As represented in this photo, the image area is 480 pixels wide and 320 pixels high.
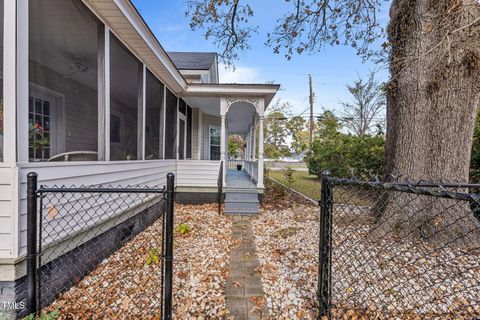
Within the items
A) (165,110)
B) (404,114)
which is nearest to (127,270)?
(165,110)

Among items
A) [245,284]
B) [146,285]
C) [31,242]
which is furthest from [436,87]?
[31,242]

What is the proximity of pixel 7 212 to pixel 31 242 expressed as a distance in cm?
33

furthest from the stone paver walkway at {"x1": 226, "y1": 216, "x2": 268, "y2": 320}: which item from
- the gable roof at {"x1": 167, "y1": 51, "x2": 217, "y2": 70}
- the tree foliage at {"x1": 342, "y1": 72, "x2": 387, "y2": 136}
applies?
the tree foliage at {"x1": 342, "y1": 72, "x2": 387, "y2": 136}

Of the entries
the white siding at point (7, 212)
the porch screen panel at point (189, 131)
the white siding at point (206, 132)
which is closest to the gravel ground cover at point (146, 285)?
the white siding at point (7, 212)

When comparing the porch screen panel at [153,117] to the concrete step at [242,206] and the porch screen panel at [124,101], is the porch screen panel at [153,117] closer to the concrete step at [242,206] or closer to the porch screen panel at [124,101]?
the porch screen panel at [124,101]

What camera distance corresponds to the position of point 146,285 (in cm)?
260

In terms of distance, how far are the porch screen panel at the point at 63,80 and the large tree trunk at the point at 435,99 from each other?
440 cm

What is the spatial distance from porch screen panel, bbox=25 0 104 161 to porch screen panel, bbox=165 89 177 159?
265 centimetres

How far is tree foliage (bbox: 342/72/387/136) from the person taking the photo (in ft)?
64.1

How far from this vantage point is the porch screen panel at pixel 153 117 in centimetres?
473

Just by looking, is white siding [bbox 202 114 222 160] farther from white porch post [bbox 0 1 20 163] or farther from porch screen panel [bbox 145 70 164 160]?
white porch post [bbox 0 1 20 163]

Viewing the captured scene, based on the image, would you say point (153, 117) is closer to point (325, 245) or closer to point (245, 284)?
point (245, 284)

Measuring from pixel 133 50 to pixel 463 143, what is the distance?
5.62m

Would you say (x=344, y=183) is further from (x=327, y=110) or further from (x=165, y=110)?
(x=327, y=110)
